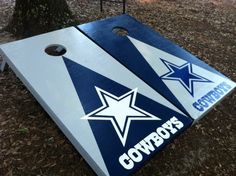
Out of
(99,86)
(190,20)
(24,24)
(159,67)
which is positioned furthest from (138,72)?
(190,20)

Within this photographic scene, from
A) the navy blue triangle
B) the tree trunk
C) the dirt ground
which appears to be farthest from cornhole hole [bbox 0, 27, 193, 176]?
the tree trunk

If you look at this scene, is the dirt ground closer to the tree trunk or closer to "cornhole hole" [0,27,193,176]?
the tree trunk

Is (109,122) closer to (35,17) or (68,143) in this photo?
(68,143)

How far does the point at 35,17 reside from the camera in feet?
10.4

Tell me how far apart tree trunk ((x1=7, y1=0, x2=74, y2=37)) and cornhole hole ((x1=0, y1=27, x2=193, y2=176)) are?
0.77m

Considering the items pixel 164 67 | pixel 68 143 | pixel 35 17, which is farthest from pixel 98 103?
pixel 35 17

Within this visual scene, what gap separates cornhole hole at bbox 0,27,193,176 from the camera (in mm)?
1724

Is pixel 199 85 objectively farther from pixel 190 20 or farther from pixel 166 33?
pixel 190 20

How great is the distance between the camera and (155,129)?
74.9 inches

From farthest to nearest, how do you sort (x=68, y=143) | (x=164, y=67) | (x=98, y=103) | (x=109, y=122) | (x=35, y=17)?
(x=35, y=17) → (x=164, y=67) → (x=68, y=143) → (x=98, y=103) → (x=109, y=122)

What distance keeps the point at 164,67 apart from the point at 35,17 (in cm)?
165

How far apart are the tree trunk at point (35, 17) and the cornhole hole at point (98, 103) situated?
30.5 inches

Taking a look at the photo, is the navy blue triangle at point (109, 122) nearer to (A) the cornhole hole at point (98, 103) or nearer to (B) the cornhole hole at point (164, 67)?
(A) the cornhole hole at point (98, 103)

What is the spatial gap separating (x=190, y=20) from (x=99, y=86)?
290cm
